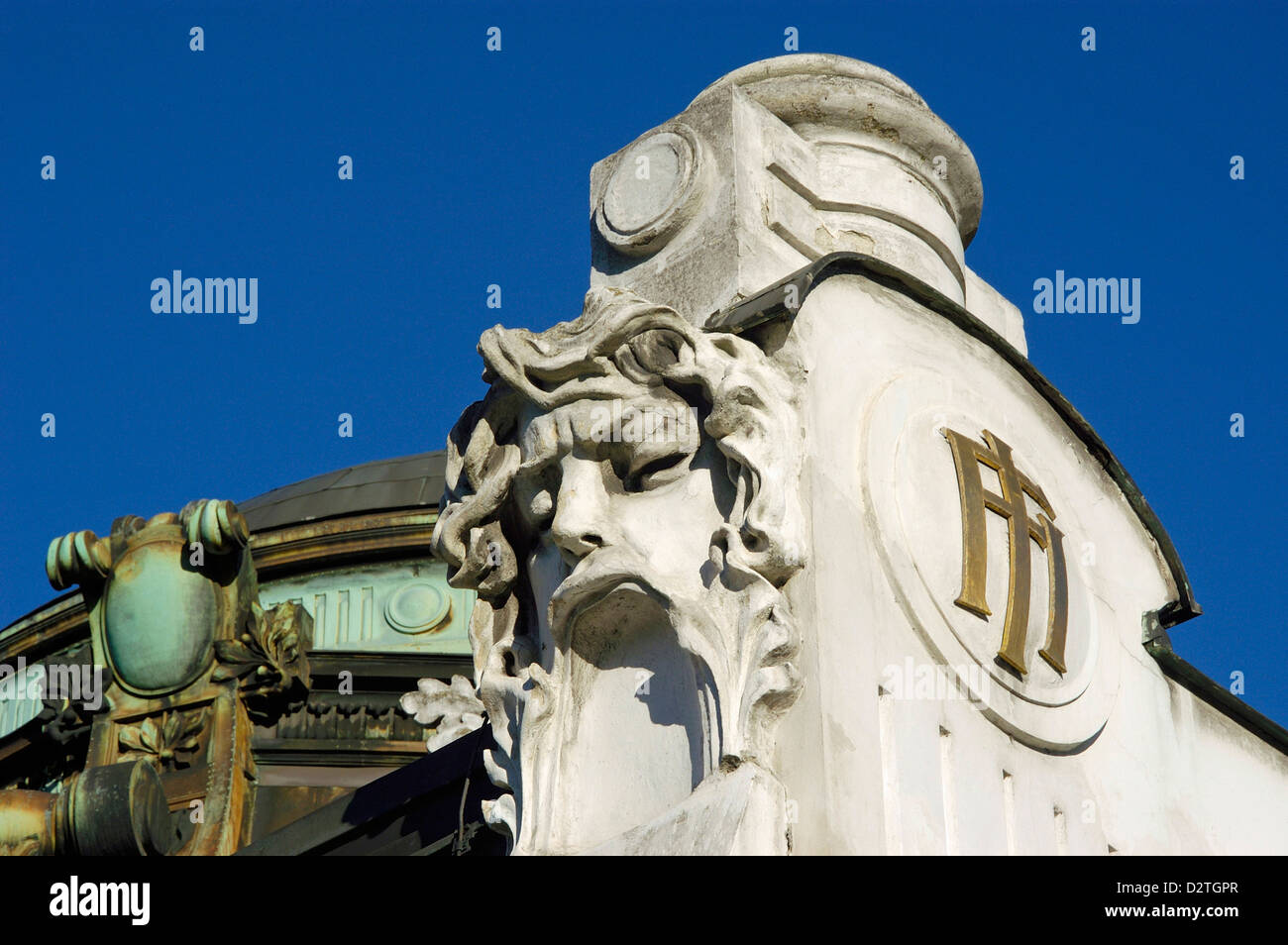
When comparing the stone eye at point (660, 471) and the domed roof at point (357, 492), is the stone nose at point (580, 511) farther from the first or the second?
the domed roof at point (357, 492)

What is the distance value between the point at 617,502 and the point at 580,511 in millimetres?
194

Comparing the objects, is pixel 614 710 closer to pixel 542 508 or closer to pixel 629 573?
pixel 629 573

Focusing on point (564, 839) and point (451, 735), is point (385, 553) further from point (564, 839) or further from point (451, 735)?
point (564, 839)

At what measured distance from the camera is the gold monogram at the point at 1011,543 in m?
9.72

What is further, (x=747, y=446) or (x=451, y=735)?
(x=451, y=735)

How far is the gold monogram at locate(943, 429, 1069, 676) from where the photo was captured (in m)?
9.72

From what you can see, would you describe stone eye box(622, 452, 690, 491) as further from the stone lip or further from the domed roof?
the domed roof

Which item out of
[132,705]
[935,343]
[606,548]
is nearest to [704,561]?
[606,548]

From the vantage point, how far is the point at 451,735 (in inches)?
632

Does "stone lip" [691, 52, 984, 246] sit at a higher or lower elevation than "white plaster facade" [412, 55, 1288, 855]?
higher

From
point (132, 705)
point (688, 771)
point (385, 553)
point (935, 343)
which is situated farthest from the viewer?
point (385, 553)

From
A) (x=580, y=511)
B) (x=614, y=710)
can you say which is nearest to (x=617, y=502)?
(x=580, y=511)

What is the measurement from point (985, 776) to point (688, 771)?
1.45 m

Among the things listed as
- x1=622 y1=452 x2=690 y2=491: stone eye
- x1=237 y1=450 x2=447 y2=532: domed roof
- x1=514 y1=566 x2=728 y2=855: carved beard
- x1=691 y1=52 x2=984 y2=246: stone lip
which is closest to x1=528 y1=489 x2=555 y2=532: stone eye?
x1=622 y1=452 x2=690 y2=491: stone eye
